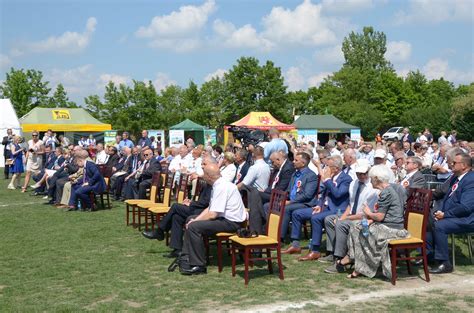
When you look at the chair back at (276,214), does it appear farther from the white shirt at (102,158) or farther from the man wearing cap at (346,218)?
the white shirt at (102,158)

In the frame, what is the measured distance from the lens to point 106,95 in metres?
49.8

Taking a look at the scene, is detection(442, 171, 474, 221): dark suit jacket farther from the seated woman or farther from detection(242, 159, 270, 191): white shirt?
detection(242, 159, 270, 191): white shirt

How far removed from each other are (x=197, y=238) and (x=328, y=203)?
196 centimetres

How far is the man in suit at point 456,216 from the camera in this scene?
20.8 feet

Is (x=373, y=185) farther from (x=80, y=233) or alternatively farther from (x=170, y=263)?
(x=80, y=233)

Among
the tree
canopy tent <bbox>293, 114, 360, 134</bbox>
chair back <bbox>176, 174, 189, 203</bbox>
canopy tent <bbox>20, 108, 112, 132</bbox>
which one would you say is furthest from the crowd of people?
the tree

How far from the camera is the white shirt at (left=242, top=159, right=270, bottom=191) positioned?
8.67 metres

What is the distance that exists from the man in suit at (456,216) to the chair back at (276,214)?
5.97ft

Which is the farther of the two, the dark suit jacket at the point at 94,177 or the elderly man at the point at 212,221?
the dark suit jacket at the point at 94,177

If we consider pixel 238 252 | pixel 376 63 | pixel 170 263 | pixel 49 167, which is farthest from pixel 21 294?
pixel 376 63

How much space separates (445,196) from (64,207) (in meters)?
8.45

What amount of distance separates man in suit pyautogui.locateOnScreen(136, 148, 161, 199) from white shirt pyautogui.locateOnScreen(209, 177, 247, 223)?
5.90 metres

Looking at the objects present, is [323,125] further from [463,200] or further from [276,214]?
[276,214]

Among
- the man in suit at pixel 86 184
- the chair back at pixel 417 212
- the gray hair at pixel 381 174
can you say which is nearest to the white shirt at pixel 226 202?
the gray hair at pixel 381 174
